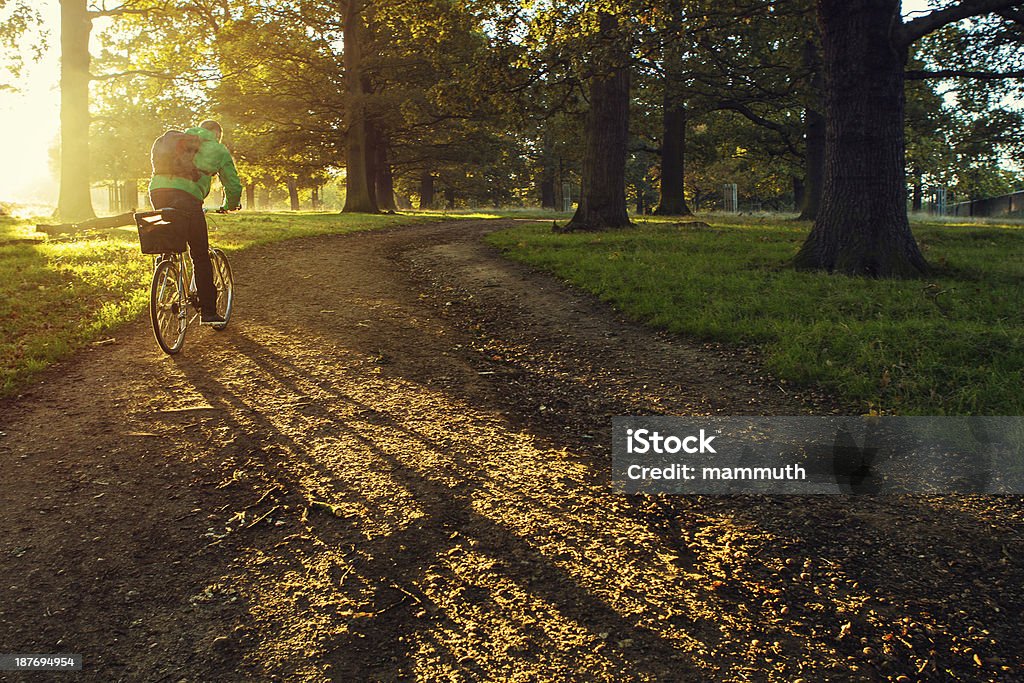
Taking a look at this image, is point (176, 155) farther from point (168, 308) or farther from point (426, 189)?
point (426, 189)

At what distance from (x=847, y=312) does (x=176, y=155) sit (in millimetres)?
6806

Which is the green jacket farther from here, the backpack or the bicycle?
the bicycle

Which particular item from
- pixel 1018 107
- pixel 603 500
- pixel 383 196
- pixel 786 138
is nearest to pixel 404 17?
pixel 383 196

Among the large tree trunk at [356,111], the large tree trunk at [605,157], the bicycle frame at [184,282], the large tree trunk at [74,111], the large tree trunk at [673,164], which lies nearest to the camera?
the bicycle frame at [184,282]

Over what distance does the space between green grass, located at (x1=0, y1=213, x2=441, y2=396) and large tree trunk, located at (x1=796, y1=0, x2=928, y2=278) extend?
8959 mm

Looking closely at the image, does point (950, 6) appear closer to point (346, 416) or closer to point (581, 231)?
point (581, 231)

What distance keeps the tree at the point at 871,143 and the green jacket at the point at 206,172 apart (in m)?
7.45

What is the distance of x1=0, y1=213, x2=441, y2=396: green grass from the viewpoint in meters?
6.86

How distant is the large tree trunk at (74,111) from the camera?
2127 centimetres

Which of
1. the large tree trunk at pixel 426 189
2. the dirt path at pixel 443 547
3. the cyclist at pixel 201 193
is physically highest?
the large tree trunk at pixel 426 189

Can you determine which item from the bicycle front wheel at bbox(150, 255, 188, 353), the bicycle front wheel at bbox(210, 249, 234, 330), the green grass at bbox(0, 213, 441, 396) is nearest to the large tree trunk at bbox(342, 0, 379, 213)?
the green grass at bbox(0, 213, 441, 396)

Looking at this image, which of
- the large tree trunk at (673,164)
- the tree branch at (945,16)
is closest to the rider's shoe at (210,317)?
the tree branch at (945,16)

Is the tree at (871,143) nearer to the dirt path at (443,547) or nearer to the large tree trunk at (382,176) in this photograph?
the dirt path at (443,547)

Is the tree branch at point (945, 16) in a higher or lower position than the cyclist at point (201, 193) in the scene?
higher
